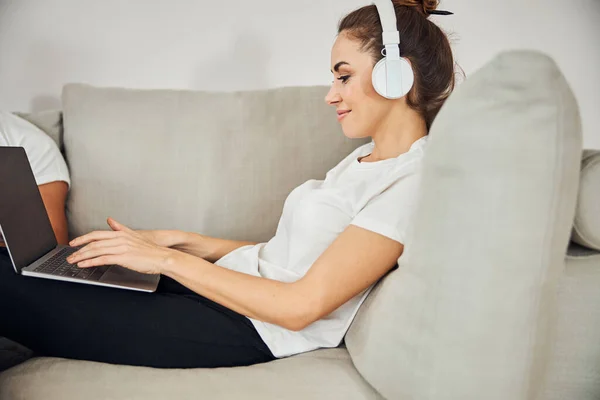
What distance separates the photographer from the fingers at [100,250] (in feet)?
2.97

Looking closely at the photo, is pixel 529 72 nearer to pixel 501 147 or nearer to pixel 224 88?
pixel 501 147

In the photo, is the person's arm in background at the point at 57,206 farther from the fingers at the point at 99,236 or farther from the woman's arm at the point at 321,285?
the woman's arm at the point at 321,285

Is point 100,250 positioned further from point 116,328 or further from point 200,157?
point 200,157

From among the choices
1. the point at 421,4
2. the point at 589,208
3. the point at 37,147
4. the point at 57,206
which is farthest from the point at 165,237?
the point at 589,208

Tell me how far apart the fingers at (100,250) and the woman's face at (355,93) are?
52 centimetres

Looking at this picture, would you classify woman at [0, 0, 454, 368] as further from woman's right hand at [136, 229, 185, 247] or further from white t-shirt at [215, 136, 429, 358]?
woman's right hand at [136, 229, 185, 247]

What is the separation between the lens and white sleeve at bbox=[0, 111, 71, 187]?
4.32ft

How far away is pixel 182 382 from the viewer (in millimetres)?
776

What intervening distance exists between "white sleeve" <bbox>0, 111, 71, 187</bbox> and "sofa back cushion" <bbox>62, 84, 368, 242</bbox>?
41 mm

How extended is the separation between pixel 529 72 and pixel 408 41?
0.43m

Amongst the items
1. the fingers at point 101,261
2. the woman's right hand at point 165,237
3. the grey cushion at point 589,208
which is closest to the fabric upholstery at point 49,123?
the woman's right hand at point 165,237

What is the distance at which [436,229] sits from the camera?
0.65 metres

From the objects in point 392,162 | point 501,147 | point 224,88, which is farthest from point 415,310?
point 224,88

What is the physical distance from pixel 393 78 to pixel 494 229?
1.38 feet
